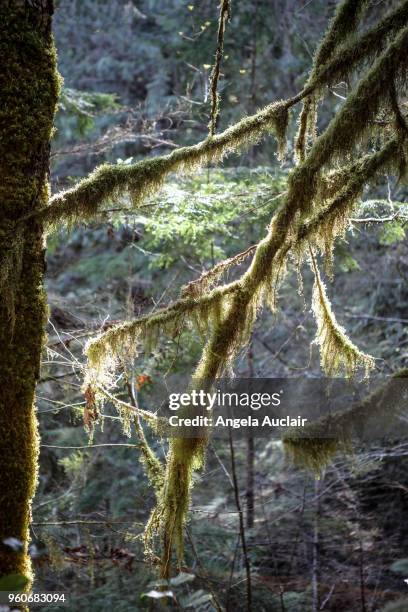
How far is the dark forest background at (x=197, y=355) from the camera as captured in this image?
17.6 feet

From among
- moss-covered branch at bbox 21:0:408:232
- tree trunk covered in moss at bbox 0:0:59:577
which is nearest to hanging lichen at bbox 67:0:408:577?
moss-covered branch at bbox 21:0:408:232

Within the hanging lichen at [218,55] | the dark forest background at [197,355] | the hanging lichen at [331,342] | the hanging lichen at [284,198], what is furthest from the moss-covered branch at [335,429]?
the hanging lichen at [218,55]

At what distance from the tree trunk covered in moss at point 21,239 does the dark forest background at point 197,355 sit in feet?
2.38

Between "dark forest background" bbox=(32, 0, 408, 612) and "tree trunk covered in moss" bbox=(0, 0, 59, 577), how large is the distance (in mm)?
725

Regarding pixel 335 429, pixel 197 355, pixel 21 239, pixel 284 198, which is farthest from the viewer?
pixel 197 355

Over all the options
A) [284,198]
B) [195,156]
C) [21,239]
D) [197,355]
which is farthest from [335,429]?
[197,355]

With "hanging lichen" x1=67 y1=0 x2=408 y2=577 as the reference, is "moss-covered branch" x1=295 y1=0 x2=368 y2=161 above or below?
above

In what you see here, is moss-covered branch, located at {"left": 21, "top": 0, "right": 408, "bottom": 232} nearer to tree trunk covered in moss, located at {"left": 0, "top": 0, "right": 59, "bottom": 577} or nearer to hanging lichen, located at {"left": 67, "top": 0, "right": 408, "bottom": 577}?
hanging lichen, located at {"left": 67, "top": 0, "right": 408, "bottom": 577}

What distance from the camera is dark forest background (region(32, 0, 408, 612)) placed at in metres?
5.37

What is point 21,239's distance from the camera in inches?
116

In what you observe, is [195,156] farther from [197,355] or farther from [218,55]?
[197,355]

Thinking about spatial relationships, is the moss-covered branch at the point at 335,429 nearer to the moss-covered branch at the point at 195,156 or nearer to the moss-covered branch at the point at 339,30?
the moss-covered branch at the point at 195,156

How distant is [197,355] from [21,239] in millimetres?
4413

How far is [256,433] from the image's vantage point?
736 centimetres
